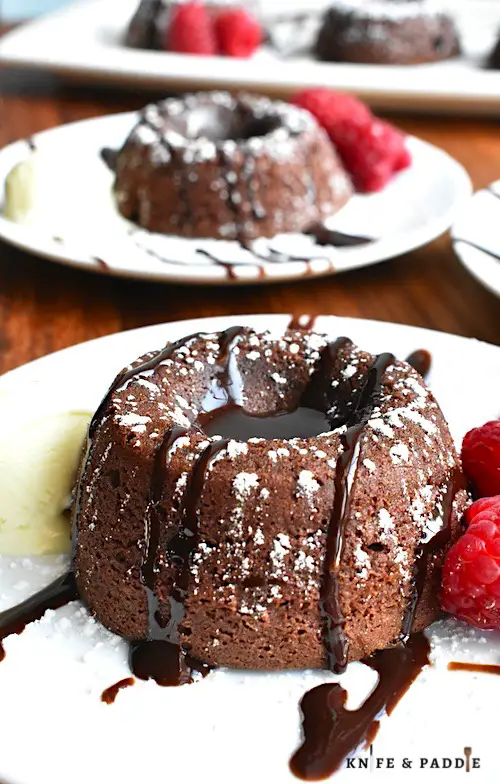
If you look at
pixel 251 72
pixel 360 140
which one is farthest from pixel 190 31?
pixel 360 140

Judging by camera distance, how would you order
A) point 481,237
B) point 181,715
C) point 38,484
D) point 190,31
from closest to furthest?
point 181,715, point 38,484, point 481,237, point 190,31

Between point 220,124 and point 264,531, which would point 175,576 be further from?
point 220,124

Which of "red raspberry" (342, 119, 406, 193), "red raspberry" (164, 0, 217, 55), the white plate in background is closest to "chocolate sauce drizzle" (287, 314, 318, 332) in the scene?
"red raspberry" (342, 119, 406, 193)

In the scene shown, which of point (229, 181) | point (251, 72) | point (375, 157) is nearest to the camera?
point (229, 181)

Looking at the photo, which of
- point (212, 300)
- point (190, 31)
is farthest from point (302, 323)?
point (190, 31)

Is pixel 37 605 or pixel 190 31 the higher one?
pixel 190 31

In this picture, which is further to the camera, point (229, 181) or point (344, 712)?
point (229, 181)

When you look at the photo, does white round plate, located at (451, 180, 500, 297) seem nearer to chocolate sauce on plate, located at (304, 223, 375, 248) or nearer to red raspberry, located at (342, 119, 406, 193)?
chocolate sauce on plate, located at (304, 223, 375, 248)

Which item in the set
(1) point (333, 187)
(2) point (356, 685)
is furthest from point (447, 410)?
(1) point (333, 187)

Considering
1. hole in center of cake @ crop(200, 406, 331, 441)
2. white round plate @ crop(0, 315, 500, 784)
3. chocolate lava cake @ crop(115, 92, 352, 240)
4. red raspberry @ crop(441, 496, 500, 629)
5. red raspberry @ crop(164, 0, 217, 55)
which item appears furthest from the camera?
red raspberry @ crop(164, 0, 217, 55)
